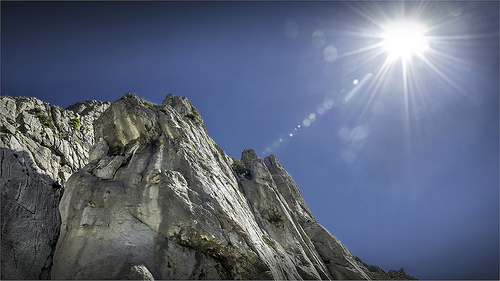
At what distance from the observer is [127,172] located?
23984mm

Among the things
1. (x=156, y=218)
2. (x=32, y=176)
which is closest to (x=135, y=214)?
(x=156, y=218)

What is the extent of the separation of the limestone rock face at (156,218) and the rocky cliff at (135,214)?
79mm

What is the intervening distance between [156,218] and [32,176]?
49.2 feet

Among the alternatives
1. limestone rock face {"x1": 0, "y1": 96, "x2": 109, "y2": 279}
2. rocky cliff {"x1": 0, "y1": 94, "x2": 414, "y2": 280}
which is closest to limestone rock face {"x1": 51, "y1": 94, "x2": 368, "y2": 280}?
rocky cliff {"x1": 0, "y1": 94, "x2": 414, "y2": 280}

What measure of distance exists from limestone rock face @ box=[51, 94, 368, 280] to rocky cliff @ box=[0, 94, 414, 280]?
79mm

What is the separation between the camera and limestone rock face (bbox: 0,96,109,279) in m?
18.1

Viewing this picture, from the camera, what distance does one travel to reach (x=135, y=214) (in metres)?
20.1

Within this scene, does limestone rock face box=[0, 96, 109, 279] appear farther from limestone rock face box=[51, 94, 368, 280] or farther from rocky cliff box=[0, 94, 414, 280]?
limestone rock face box=[51, 94, 368, 280]

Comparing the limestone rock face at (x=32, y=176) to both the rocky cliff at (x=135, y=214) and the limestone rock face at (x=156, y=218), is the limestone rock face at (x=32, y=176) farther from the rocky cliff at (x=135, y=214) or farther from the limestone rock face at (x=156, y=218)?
the limestone rock face at (x=156, y=218)

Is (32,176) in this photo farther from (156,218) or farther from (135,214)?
(156,218)

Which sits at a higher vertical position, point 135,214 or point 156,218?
point 135,214

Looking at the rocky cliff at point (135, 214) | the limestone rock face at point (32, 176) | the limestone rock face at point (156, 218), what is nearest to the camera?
the limestone rock face at point (156, 218)

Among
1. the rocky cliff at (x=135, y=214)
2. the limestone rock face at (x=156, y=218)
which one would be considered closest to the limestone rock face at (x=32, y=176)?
the rocky cliff at (x=135, y=214)

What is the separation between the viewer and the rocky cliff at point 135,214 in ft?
58.5
